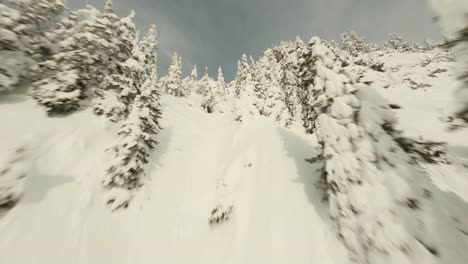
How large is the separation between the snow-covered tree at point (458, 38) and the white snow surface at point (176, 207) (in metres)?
1.16

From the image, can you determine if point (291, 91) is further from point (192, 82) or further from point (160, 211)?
point (192, 82)

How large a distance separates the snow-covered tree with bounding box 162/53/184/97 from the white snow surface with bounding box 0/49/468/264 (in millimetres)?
37627

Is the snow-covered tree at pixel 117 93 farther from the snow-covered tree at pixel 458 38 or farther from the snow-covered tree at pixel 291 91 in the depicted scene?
the snow-covered tree at pixel 291 91

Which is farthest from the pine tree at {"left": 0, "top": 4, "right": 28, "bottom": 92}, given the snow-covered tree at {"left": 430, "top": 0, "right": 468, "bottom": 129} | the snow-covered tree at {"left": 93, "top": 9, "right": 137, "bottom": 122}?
the snow-covered tree at {"left": 430, "top": 0, "right": 468, "bottom": 129}

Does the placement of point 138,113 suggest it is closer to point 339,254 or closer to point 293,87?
point 339,254

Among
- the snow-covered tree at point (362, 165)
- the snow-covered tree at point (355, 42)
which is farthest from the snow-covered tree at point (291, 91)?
the snow-covered tree at point (355, 42)

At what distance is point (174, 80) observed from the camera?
55281 millimetres

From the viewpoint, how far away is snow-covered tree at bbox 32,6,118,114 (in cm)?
1540

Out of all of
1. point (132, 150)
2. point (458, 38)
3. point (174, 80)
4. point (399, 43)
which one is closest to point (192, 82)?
point (174, 80)

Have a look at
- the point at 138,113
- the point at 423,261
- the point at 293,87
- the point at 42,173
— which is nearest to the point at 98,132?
the point at 138,113

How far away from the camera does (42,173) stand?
10242mm

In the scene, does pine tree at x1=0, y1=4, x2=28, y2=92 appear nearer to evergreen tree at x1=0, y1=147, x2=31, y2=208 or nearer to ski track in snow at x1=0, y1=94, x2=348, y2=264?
ski track in snow at x1=0, y1=94, x2=348, y2=264

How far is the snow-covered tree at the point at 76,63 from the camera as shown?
1540 cm

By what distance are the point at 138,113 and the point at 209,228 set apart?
7.74m
